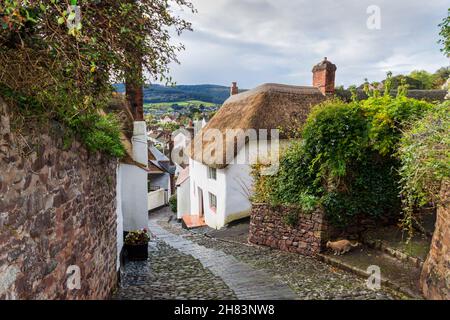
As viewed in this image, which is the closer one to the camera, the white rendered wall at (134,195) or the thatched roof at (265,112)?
the white rendered wall at (134,195)

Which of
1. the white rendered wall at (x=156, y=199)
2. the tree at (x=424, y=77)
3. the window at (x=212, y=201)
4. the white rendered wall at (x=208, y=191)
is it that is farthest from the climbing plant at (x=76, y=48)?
the tree at (x=424, y=77)

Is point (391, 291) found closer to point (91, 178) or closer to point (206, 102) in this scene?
point (91, 178)

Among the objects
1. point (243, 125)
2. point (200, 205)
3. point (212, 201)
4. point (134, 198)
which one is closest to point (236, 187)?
point (243, 125)

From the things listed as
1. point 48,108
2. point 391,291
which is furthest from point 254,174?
point 48,108

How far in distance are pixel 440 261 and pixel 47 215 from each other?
15.7ft

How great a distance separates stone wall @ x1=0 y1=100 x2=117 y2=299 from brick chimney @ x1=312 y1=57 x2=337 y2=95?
12153 mm

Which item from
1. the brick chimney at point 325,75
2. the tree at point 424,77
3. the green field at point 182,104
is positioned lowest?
the brick chimney at point 325,75

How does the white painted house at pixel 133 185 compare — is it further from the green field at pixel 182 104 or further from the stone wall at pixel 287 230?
the green field at pixel 182 104

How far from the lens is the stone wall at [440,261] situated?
14.0ft

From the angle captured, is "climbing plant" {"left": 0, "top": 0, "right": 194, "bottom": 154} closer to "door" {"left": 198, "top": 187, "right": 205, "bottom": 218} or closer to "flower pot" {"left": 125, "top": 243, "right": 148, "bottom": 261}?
"flower pot" {"left": 125, "top": 243, "right": 148, "bottom": 261}

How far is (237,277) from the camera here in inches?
247

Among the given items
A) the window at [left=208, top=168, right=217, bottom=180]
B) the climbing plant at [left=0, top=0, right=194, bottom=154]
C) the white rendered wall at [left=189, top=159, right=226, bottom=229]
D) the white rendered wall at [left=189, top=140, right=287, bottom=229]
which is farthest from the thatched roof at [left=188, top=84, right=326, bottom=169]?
the climbing plant at [left=0, top=0, right=194, bottom=154]

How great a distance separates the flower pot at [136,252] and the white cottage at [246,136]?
15.6 feet
